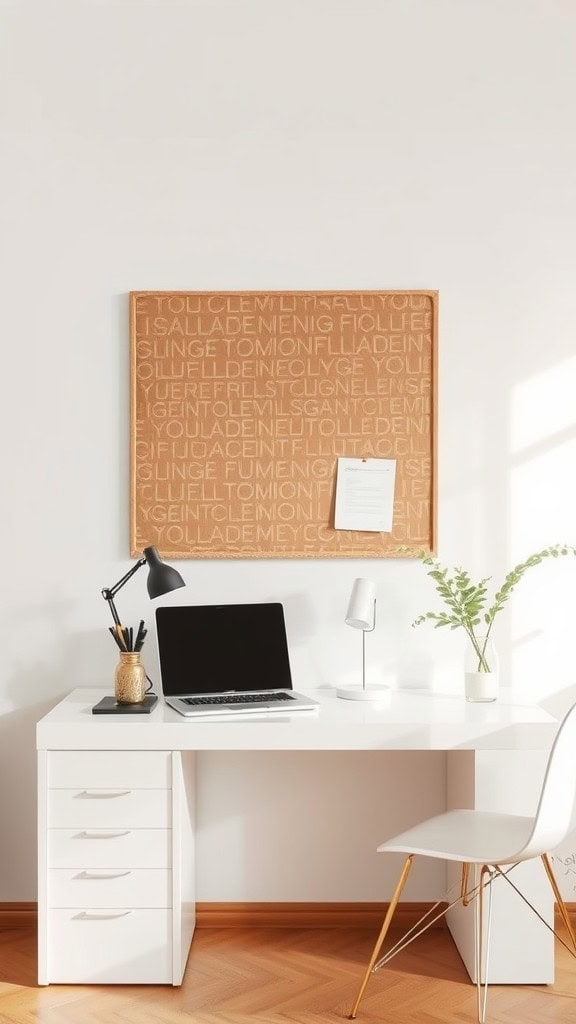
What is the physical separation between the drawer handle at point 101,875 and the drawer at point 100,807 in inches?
4.7

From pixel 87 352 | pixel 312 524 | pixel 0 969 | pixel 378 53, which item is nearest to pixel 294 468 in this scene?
pixel 312 524

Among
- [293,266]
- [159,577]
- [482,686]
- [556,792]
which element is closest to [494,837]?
[556,792]

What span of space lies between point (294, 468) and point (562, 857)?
4.85ft

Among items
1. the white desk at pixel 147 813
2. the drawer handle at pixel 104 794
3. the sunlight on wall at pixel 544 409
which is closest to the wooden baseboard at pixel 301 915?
the white desk at pixel 147 813

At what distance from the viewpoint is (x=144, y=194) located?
9.75 feet

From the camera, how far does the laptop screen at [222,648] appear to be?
2.75 meters

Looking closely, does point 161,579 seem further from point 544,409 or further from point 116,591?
→ point 544,409

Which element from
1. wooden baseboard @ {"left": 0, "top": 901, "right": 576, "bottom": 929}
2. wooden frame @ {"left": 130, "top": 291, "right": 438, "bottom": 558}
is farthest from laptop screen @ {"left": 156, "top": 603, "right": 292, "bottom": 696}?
wooden baseboard @ {"left": 0, "top": 901, "right": 576, "bottom": 929}

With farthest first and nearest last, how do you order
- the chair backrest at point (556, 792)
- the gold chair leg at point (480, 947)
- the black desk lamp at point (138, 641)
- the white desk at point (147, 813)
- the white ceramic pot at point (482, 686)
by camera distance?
the white ceramic pot at point (482, 686) → the black desk lamp at point (138, 641) → the white desk at point (147, 813) → the gold chair leg at point (480, 947) → the chair backrest at point (556, 792)

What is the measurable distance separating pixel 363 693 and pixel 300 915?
77cm

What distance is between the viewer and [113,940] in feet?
8.20

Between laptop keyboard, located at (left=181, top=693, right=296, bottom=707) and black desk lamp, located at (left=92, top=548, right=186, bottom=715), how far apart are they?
12 cm

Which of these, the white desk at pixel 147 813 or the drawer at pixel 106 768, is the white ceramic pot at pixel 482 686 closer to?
the white desk at pixel 147 813

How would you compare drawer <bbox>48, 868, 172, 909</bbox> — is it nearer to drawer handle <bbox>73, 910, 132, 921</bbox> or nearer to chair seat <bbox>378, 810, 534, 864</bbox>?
drawer handle <bbox>73, 910, 132, 921</bbox>
